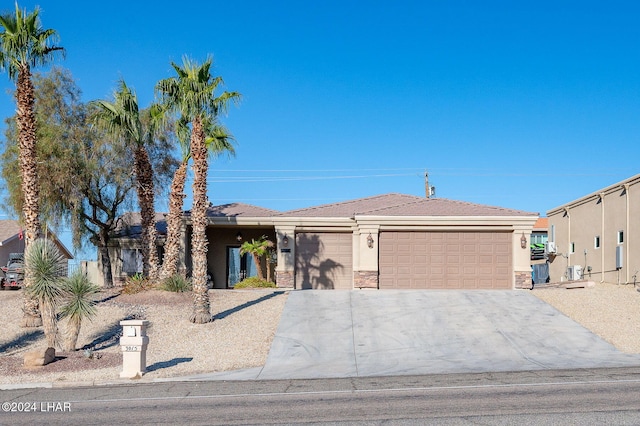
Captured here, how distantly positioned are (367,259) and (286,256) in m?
3.51

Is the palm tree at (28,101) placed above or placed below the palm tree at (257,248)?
above

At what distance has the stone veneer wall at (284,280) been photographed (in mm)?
29594

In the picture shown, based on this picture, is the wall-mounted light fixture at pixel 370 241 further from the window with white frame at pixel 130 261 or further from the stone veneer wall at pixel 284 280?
the window with white frame at pixel 130 261

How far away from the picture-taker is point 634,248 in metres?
27.7

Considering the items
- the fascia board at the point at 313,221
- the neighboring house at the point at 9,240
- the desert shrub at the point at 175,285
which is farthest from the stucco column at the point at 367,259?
the neighboring house at the point at 9,240

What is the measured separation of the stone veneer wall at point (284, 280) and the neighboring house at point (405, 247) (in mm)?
42

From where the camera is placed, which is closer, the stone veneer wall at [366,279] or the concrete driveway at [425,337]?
the concrete driveway at [425,337]

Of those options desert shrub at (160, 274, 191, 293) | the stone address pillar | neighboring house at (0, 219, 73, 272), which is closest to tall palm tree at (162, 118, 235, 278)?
desert shrub at (160, 274, 191, 293)


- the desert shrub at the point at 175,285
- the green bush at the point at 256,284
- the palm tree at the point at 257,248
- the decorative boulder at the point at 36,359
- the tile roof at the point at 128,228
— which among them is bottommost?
the decorative boulder at the point at 36,359

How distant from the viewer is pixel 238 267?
3388cm

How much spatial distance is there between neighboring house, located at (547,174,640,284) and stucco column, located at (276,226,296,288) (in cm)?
1357

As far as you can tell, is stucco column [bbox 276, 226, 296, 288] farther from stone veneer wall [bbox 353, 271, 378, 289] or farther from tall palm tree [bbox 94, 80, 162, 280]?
tall palm tree [bbox 94, 80, 162, 280]

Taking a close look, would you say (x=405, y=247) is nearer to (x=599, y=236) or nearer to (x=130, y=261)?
(x=599, y=236)

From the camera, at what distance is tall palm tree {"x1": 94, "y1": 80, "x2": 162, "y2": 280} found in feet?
85.5
